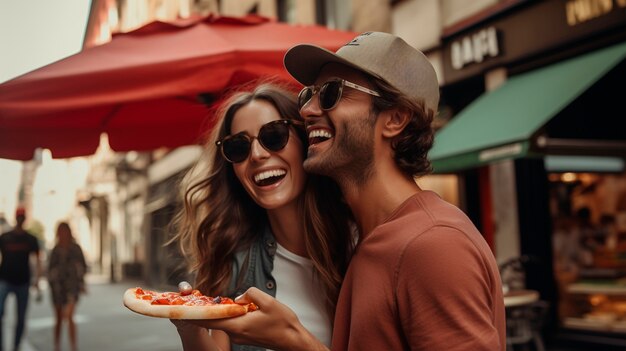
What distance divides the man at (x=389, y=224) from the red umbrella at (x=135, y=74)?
1.66 m

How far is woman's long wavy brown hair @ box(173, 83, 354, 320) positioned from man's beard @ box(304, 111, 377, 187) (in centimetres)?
57

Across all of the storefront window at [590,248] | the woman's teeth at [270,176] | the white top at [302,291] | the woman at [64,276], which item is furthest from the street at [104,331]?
the woman's teeth at [270,176]

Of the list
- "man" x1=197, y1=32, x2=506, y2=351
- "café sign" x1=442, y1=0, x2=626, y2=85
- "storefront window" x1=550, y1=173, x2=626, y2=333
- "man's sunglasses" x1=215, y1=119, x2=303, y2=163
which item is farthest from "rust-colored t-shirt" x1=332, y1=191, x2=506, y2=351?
"storefront window" x1=550, y1=173, x2=626, y2=333

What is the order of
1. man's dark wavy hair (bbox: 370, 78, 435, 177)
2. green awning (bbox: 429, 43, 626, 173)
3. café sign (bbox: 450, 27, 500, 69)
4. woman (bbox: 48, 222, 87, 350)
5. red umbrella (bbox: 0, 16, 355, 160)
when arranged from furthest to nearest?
woman (bbox: 48, 222, 87, 350)
café sign (bbox: 450, 27, 500, 69)
green awning (bbox: 429, 43, 626, 173)
red umbrella (bbox: 0, 16, 355, 160)
man's dark wavy hair (bbox: 370, 78, 435, 177)

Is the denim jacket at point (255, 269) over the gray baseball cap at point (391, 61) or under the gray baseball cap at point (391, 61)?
under

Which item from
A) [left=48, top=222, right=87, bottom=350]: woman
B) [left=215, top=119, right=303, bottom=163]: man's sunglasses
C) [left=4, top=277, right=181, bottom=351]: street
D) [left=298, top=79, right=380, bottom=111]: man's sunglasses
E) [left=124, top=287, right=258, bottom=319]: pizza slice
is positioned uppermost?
[left=298, top=79, right=380, bottom=111]: man's sunglasses

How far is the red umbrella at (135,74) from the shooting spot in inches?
148

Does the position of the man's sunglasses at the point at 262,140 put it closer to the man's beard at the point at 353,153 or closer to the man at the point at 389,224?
the man at the point at 389,224

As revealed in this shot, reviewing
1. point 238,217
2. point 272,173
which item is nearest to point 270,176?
point 272,173

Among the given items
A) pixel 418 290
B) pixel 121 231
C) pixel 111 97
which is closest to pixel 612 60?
pixel 111 97

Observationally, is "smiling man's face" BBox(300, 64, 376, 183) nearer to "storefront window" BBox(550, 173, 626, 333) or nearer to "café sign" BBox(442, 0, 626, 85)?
"café sign" BBox(442, 0, 626, 85)

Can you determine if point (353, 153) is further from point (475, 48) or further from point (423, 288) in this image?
point (475, 48)

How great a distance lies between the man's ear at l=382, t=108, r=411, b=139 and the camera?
1.92 meters

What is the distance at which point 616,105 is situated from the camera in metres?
8.10
